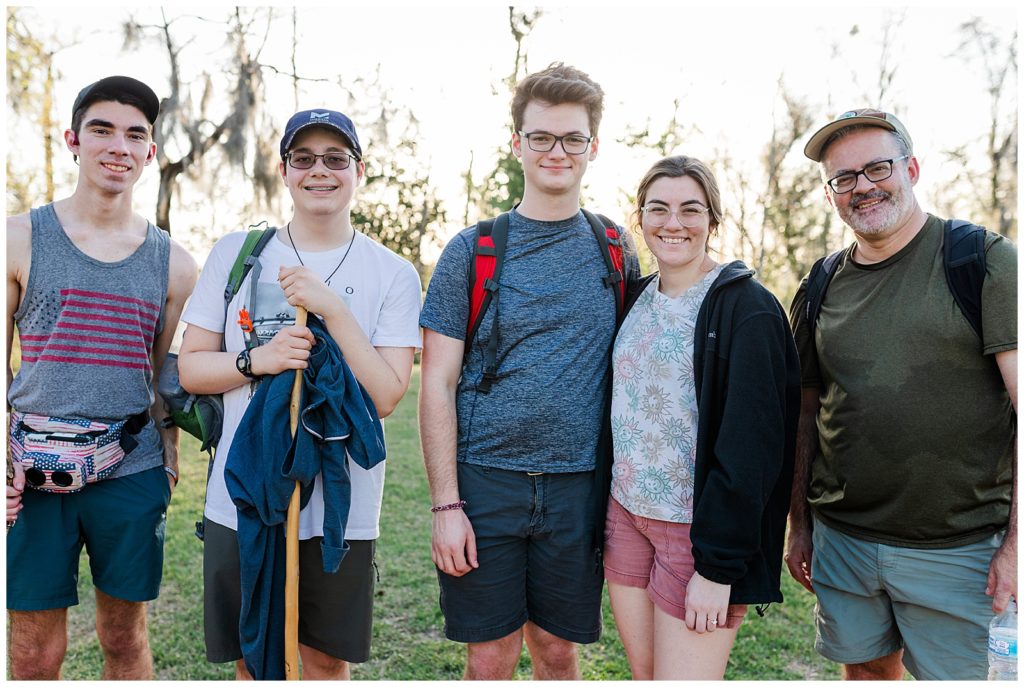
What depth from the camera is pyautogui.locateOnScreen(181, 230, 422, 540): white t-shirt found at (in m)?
2.81

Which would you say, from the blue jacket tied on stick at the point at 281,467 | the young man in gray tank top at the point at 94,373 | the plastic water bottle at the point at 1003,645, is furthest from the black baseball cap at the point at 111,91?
the plastic water bottle at the point at 1003,645

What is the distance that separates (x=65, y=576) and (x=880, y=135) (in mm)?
3600

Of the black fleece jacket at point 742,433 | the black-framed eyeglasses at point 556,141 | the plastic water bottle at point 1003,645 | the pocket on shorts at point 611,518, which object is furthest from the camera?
the black-framed eyeglasses at point 556,141

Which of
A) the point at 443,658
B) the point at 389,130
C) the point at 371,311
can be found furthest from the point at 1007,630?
the point at 389,130

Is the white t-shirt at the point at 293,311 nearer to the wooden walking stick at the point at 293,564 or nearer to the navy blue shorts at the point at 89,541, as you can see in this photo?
the wooden walking stick at the point at 293,564

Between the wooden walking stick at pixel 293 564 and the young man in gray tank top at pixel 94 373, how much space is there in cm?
86

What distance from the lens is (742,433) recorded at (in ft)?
7.99

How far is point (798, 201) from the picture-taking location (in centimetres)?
1802

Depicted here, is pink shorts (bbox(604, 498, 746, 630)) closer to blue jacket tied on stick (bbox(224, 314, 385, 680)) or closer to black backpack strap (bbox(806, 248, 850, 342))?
blue jacket tied on stick (bbox(224, 314, 385, 680))

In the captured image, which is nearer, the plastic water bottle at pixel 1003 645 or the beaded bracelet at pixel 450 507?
the plastic water bottle at pixel 1003 645

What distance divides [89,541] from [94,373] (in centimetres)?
71

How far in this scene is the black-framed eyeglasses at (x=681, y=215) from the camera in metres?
2.67

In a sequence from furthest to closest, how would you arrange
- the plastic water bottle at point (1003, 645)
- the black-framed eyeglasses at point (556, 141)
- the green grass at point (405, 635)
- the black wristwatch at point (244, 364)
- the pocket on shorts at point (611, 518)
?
the green grass at point (405, 635)
the black-framed eyeglasses at point (556, 141)
the pocket on shorts at point (611, 518)
the black wristwatch at point (244, 364)
the plastic water bottle at point (1003, 645)

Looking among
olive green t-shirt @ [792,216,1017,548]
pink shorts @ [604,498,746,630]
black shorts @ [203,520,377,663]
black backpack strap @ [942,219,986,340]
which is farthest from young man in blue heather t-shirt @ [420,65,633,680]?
black backpack strap @ [942,219,986,340]
